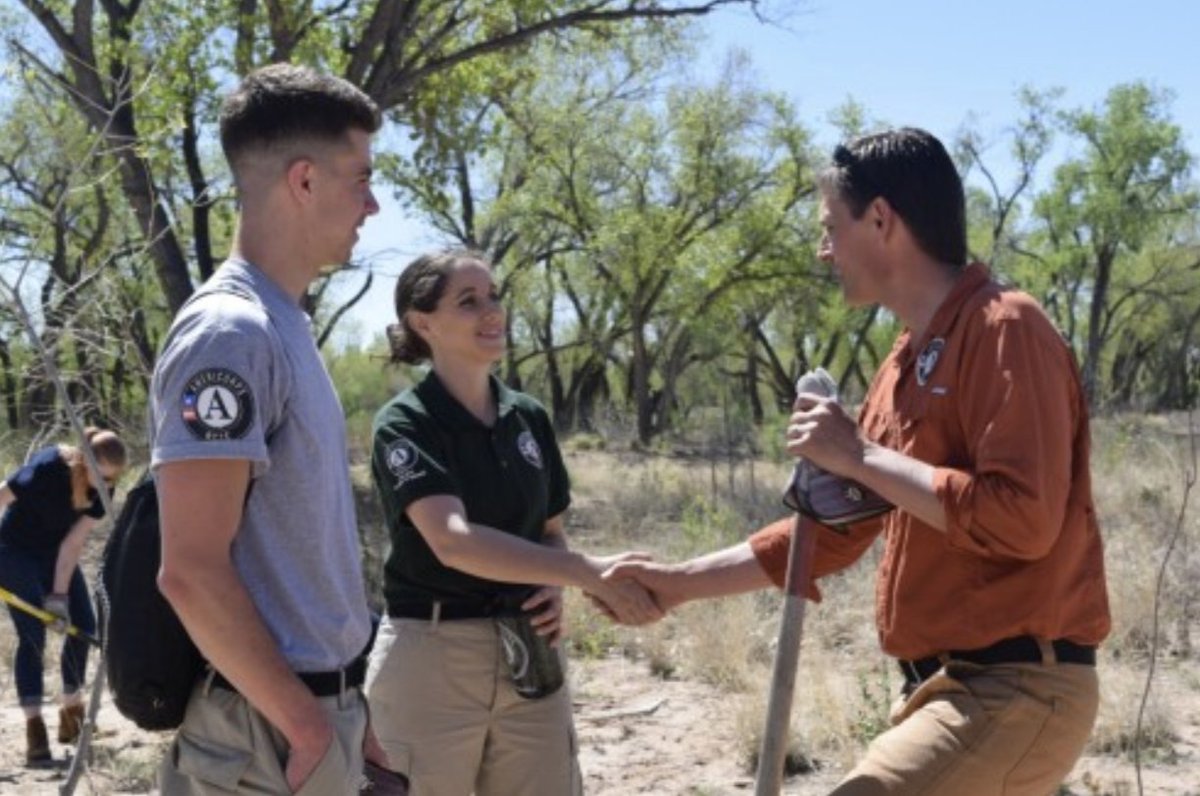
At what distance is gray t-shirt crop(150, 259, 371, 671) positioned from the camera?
7.58 feet

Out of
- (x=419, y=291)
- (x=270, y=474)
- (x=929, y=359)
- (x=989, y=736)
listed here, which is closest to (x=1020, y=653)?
(x=989, y=736)

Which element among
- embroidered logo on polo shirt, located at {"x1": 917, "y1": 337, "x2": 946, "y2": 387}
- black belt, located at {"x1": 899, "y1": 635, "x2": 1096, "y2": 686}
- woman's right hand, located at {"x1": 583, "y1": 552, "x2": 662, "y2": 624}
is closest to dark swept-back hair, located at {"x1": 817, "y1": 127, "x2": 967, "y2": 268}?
embroidered logo on polo shirt, located at {"x1": 917, "y1": 337, "x2": 946, "y2": 387}

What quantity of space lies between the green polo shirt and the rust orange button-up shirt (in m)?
1.19

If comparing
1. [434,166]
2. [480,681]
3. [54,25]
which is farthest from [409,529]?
[434,166]

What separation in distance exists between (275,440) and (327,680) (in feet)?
1.38

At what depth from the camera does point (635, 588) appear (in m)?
3.71

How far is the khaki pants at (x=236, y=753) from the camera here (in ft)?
7.94

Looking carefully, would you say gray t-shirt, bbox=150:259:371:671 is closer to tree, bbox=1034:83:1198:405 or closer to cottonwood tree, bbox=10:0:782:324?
cottonwood tree, bbox=10:0:782:324

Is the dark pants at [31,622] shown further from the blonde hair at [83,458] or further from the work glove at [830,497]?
the work glove at [830,497]

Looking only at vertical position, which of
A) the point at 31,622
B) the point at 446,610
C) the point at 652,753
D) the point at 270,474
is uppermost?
the point at 270,474

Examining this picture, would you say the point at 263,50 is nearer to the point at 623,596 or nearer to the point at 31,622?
the point at 31,622

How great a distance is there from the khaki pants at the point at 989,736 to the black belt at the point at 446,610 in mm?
1297

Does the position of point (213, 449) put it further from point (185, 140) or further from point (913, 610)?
point (185, 140)

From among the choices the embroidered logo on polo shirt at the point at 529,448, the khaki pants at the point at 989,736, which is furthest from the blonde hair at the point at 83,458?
the khaki pants at the point at 989,736
